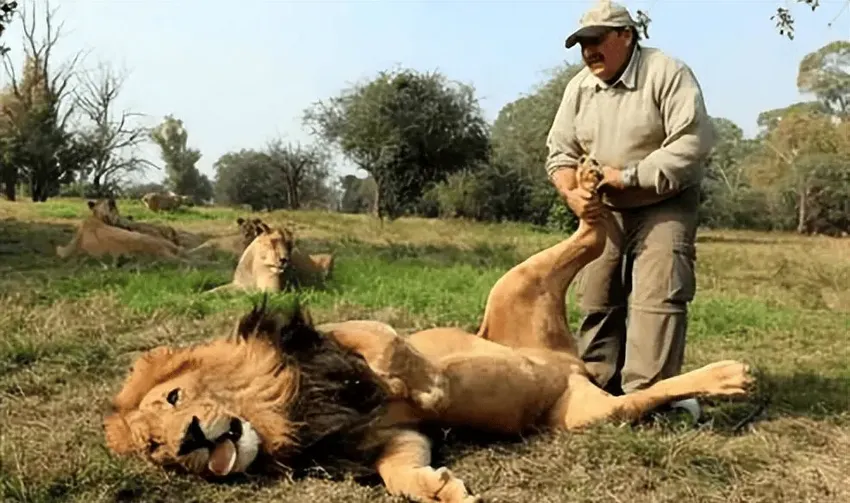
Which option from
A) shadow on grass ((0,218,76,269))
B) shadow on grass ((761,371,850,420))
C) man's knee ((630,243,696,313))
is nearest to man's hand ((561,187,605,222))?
man's knee ((630,243,696,313))

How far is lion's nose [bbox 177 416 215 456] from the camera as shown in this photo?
9.69ft

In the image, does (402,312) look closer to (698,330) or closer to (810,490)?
(698,330)

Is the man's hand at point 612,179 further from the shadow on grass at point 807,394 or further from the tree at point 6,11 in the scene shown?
the tree at point 6,11

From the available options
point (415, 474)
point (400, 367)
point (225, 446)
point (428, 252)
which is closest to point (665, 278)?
point (400, 367)

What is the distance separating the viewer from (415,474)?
3041 mm

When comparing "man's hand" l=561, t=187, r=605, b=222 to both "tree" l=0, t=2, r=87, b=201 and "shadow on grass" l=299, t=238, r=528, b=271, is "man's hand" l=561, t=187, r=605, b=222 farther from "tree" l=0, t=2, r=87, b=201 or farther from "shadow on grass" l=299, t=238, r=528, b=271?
"tree" l=0, t=2, r=87, b=201

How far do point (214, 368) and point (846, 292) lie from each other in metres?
9.02

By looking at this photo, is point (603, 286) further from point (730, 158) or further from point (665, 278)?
point (730, 158)

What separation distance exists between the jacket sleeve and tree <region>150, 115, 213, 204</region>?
145 ft

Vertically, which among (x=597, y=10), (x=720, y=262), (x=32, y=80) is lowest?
(x=720, y=262)

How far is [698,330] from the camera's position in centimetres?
677

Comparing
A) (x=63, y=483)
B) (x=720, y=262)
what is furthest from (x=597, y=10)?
(x=720, y=262)

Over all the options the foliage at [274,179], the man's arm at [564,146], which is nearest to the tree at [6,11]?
the man's arm at [564,146]

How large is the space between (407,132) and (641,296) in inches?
950
